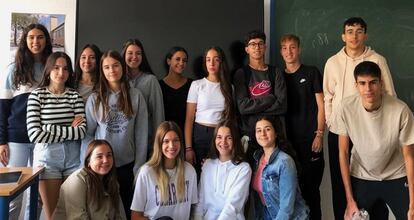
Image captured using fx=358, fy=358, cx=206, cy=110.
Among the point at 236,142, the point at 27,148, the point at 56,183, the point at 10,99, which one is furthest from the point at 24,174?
the point at 236,142

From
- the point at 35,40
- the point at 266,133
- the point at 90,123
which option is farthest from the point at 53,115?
the point at 266,133

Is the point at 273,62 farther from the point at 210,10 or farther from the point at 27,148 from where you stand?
the point at 27,148

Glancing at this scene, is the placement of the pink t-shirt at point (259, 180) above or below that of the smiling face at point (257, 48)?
below

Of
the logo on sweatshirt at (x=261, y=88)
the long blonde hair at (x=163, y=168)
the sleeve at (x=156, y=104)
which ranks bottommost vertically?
the long blonde hair at (x=163, y=168)

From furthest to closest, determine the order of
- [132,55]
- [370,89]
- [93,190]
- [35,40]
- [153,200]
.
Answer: [132,55], [35,40], [153,200], [93,190], [370,89]

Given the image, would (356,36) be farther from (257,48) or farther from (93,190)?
(93,190)

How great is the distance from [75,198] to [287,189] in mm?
1234

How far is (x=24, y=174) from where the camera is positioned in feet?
6.51

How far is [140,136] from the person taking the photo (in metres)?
2.32

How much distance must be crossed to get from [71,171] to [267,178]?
4.03 feet

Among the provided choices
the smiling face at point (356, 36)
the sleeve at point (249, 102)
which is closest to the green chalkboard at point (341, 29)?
the smiling face at point (356, 36)

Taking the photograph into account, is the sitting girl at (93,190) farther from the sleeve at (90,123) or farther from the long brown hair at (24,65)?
the long brown hair at (24,65)

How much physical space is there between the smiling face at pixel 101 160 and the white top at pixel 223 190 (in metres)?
0.61

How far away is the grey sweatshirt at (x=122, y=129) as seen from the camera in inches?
88.7
